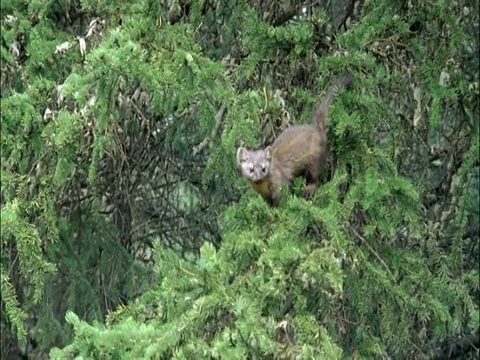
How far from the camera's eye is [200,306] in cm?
340

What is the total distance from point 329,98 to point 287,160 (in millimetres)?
705

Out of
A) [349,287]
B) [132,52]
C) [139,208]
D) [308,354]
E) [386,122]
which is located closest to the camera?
[308,354]

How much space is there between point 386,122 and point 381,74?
0.26m

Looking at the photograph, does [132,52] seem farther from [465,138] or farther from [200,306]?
[465,138]

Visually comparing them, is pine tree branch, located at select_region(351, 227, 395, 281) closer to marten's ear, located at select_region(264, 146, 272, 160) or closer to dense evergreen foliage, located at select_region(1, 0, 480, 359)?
dense evergreen foliage, located at select_region(1, 0, 480, 359)

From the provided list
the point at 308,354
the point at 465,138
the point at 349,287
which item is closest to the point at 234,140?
the point at 349,287

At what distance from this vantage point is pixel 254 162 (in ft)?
16.6

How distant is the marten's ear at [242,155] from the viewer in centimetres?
498

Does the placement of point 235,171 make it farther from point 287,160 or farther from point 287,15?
point 287,15

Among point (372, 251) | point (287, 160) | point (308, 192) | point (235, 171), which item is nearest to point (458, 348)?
point (287, 160)

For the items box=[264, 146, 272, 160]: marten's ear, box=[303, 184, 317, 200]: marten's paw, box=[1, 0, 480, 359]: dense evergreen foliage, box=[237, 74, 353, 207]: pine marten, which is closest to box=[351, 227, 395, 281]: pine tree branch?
box=[1, 0, 480, 359]: dense evergreen foliage

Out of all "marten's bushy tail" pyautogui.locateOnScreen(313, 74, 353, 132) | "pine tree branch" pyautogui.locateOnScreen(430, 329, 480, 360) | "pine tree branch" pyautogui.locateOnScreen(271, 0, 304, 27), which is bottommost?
"pine tree branch" pyautogui.locateOnScreen(430, 329, 480, 360)

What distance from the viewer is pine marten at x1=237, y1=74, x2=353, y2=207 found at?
4855 mm

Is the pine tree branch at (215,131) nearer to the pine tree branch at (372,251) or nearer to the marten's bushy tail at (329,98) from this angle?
the marten's bushy tail at (329,98)
